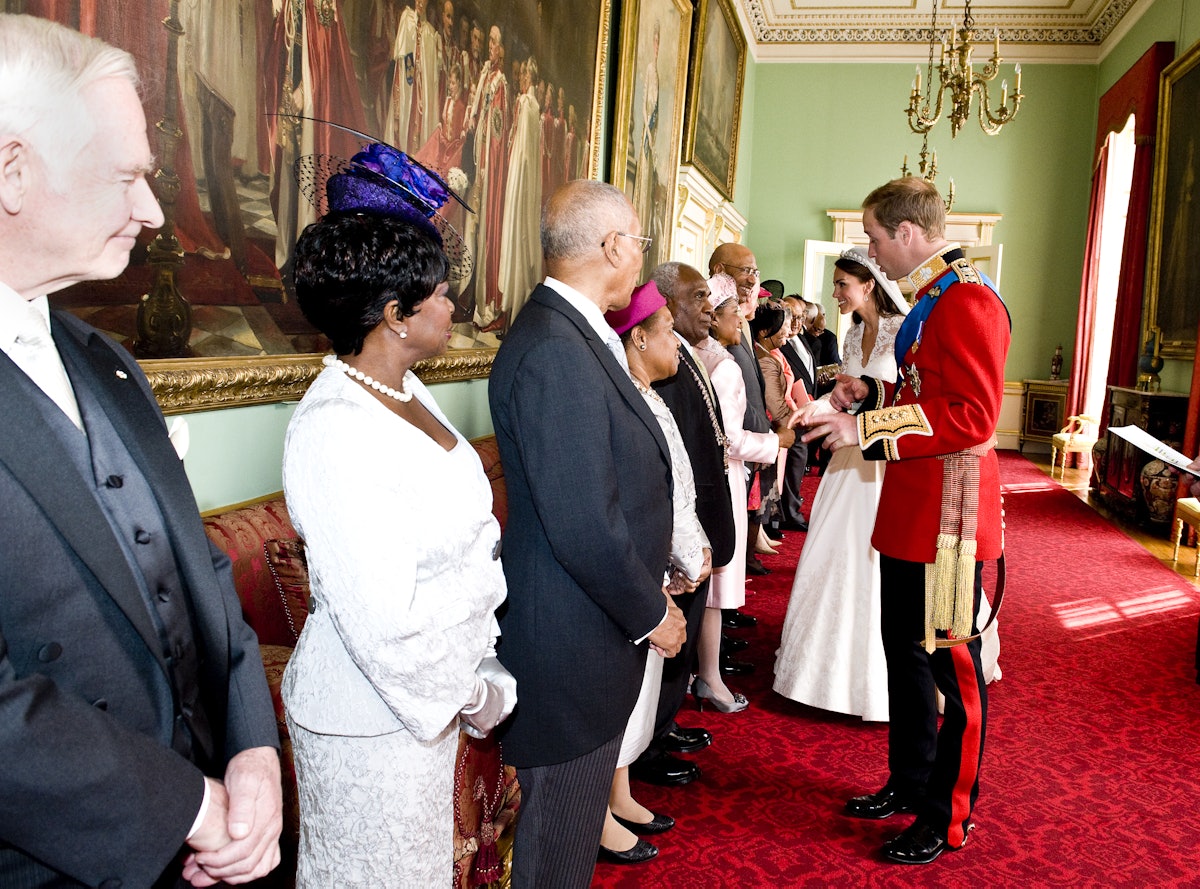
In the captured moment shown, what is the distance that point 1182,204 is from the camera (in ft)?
28.1

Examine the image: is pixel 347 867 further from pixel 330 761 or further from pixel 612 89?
pixel 612 89

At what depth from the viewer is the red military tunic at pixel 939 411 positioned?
2561 mm

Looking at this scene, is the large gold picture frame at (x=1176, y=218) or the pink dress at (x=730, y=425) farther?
the large gold picture frame at (x=1176, y=218)

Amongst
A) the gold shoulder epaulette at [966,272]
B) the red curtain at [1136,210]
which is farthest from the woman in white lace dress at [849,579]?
the red curtain at [1136,210]

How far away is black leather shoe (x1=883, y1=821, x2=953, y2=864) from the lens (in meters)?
2.78

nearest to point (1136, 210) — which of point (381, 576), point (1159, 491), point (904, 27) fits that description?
point (1159, 491)

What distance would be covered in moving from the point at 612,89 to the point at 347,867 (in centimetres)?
528

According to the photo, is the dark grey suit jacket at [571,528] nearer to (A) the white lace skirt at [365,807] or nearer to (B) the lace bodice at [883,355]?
(A) the white lace skirt at [365,807]

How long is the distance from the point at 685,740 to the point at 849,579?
3.44ft

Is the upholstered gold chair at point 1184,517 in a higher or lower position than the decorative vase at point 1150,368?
lower

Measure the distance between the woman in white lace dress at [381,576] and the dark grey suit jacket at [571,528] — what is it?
211mm

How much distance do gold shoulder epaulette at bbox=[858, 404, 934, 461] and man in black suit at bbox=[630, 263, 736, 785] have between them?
61 cm

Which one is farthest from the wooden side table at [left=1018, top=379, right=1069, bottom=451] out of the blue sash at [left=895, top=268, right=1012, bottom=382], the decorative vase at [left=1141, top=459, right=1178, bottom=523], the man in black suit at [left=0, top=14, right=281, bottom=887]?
the man in black suit at [left=0, top=14, right=281, bottom=887]

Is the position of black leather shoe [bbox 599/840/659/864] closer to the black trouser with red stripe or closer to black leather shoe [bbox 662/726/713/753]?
black leather shoe [bbox 662/726/713/753]
